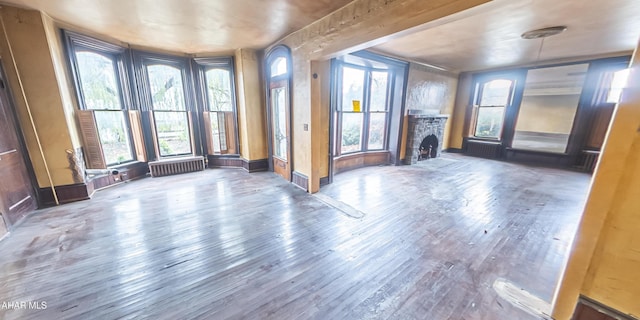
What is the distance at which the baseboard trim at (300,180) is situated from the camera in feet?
13.4

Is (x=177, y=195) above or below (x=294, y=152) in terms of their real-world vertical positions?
below

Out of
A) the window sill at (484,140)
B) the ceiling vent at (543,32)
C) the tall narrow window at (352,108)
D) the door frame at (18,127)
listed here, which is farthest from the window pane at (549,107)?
the door frame at (18,127)

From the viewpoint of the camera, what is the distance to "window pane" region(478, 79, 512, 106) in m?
6.57

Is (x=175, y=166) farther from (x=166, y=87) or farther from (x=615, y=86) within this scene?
(x=615, y=86)

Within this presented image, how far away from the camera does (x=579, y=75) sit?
5430 mm

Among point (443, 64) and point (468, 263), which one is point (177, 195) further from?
point (443, 64)

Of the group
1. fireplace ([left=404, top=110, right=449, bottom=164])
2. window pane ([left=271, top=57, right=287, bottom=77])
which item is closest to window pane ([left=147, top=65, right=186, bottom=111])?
window pane ([left=271, top=57, right=287, bottom=77])

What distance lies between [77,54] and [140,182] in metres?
2.46

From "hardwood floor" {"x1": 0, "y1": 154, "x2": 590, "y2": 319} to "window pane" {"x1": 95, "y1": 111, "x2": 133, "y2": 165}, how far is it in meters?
0.83

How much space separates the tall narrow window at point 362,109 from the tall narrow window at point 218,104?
2701 mm

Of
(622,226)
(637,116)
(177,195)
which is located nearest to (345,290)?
(622,226)

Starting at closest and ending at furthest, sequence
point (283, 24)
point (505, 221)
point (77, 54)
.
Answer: point (505, 221), point (283, 24), point (77, 54)

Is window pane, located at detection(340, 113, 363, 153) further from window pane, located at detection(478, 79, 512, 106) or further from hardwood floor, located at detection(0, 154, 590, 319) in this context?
window pane, located at detection(478, 79, 512, 106)

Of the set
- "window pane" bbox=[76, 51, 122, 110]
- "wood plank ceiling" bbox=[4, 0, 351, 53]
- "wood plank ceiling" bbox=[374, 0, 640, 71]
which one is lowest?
"window pane" bbox=[76, 51, 122, 110]
